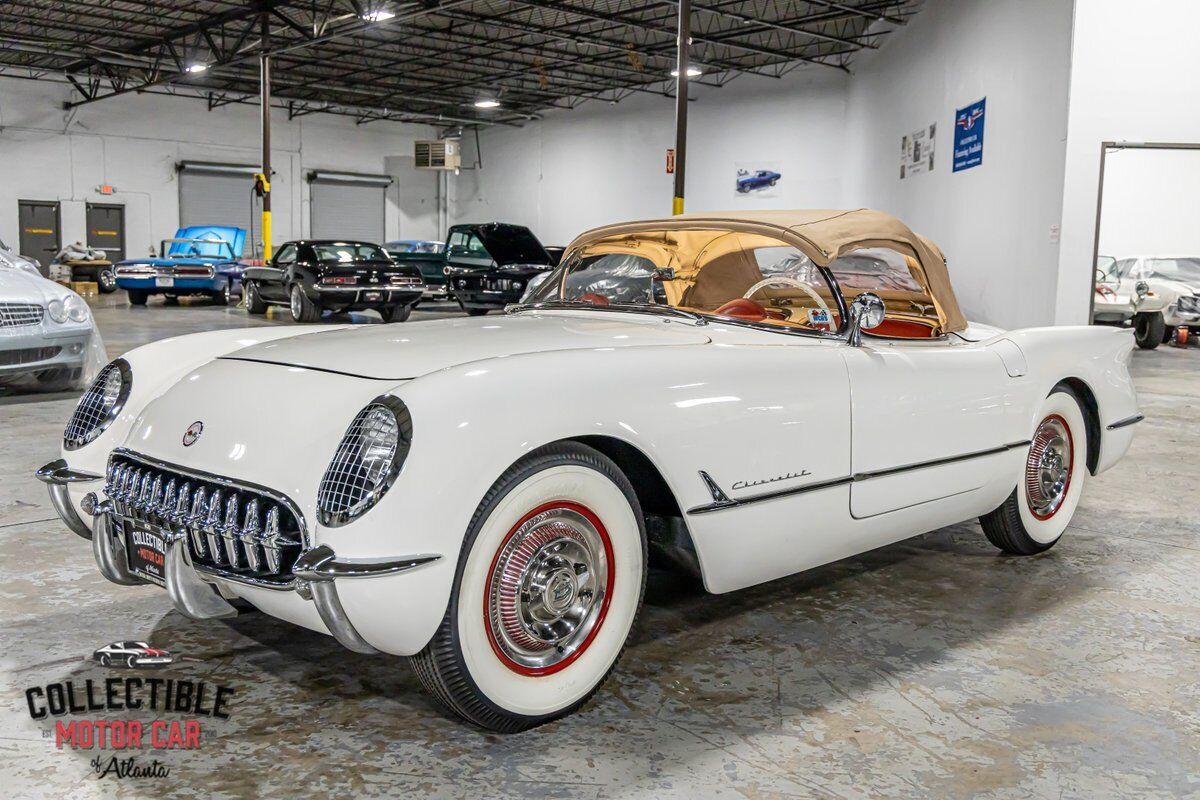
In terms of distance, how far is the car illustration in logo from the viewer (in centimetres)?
261

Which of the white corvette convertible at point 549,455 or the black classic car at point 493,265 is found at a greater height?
the black classic car at point 493,265

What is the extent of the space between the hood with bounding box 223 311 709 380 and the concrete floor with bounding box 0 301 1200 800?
0.79 meters

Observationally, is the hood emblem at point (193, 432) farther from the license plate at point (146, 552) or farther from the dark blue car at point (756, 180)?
the dark blue car at point (756, 180)

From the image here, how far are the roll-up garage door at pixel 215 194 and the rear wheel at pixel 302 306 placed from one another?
14437mm

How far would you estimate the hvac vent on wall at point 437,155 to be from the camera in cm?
2794

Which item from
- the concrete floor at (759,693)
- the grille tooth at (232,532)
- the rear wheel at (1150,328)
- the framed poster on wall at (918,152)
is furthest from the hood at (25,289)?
the rear wheel at (1150,328)

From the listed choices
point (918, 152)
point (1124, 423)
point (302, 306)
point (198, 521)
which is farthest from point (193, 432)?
point (918, 152)

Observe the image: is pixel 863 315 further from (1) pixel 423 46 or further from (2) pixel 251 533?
(1) pixel 423 46

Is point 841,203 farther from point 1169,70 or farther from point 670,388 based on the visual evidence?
point 670,388

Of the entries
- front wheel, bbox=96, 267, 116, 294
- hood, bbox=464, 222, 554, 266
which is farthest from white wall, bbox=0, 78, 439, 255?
hood, bbox=464, 222, 554, 266

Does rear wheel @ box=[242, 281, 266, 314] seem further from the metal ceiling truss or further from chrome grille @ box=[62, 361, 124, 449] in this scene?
chrome grille @ box=[62, 361, 124, 449]

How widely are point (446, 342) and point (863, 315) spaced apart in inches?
49.8

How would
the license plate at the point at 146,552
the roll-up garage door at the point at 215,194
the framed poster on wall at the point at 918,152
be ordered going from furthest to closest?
the roll-up garage door at the point at 215,194 < the framed poster on wall at the point at 918,152 < the license plate at the point at 146,552

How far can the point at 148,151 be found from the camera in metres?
26.3
